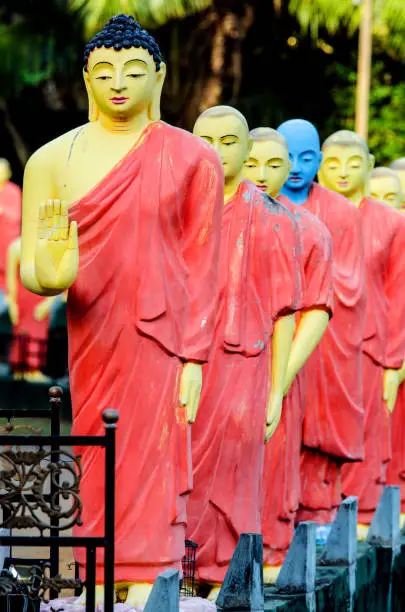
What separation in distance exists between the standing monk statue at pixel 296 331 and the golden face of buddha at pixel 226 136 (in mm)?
699

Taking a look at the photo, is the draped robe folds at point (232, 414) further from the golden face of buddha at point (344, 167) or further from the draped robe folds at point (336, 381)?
the golden face of buddha at point (344, 167)

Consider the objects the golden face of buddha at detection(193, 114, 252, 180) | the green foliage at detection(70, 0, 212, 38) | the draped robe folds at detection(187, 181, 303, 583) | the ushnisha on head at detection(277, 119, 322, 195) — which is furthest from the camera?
the green foliage at detection(70, 0, 212, 38)

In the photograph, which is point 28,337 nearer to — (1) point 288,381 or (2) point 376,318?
(2) point 376,318

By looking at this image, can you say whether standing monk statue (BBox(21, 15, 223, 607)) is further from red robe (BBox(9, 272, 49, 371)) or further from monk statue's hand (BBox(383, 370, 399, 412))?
red robe (BBox(9, 272, 49, 371))

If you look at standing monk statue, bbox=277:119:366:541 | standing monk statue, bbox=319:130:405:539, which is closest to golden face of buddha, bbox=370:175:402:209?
standing monk statue, bbox=319:130:405:539

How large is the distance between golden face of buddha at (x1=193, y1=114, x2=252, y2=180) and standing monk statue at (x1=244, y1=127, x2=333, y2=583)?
70cm

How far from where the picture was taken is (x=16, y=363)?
21141mm

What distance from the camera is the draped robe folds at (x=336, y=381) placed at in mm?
11602

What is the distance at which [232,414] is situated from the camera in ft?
31.3

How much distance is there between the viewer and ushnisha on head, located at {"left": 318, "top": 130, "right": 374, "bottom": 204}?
39.8 ft

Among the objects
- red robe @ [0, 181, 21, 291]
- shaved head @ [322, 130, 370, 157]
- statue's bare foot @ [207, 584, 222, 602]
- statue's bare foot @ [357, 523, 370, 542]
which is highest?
red robe @ [0, 181, 21, 291]

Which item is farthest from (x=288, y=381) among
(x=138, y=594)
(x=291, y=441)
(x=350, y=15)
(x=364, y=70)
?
(x=350, y=15)

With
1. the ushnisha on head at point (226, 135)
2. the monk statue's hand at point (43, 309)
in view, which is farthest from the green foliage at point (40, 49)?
the ushnisha on head at point (226, 135)

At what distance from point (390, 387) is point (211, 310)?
4569mm
